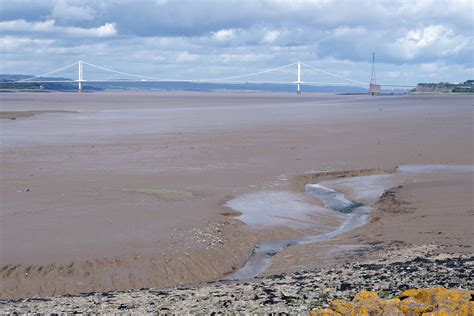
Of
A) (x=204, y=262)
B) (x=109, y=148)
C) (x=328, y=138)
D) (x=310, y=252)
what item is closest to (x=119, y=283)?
(x=204, y=262)

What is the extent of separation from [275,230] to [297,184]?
4.64m

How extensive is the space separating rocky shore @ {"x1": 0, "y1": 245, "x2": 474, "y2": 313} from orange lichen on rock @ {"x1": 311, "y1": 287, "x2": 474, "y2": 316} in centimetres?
55

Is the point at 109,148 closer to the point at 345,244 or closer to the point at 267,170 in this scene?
the point at 267,170

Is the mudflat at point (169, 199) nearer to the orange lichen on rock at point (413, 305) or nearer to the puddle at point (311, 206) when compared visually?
the puddle at point (311, 206)

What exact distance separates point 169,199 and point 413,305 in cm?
876

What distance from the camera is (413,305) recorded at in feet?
16.6

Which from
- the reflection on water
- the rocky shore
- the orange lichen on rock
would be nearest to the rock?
the orange lichen on rock

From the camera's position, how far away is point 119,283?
8.34 m

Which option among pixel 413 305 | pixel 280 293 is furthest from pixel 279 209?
pixel 413 305

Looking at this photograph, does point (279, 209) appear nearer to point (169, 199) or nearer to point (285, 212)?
point (285, 212)

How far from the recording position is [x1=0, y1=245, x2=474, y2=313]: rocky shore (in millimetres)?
6059

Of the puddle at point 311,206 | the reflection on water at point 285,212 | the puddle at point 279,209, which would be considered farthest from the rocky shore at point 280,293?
the puddle at point 279,209

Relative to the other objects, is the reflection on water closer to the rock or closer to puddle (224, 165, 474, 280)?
puddle (224, 165, 474, 280)

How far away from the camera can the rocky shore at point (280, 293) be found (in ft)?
19.9
